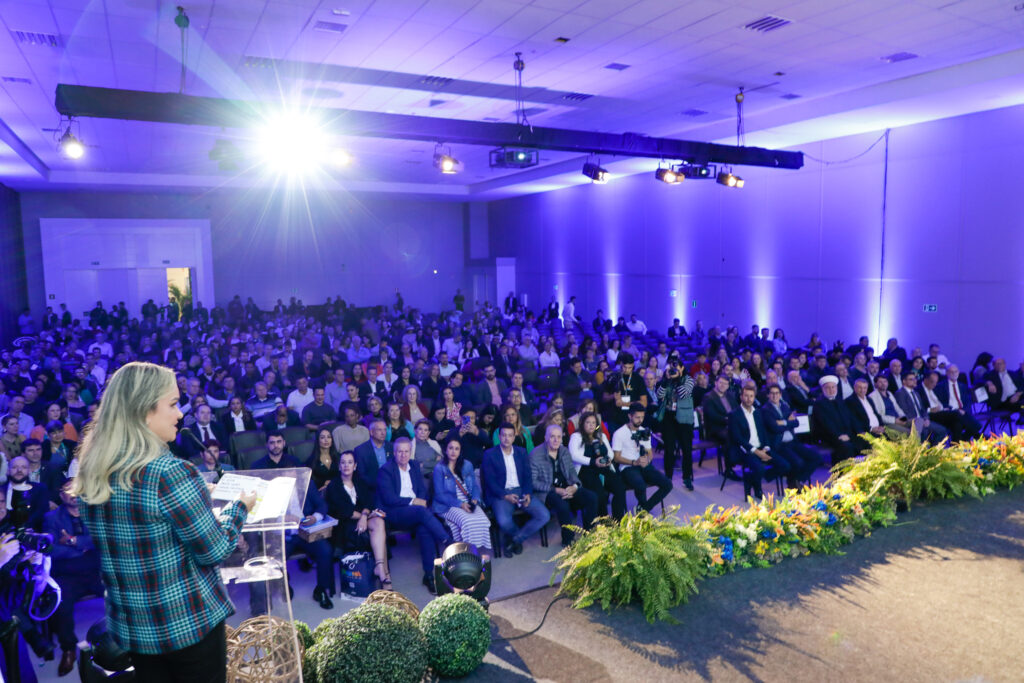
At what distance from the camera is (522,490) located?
6.36 m

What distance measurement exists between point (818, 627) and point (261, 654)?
319 centimetres

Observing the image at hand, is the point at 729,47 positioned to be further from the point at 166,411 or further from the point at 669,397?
the point at 166,411

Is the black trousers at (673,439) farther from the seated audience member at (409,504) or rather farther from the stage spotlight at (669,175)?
the stage spotlight at (669,175)

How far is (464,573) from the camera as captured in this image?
4168 millimetres

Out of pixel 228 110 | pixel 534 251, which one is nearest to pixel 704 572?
pixel 228 110

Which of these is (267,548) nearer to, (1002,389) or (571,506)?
(571,506)

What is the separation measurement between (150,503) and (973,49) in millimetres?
10047

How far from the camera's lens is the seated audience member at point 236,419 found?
8.02 metres

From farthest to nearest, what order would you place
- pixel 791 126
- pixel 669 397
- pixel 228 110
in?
pixel 791 126 < pixel 669 397 < pixel 228 110

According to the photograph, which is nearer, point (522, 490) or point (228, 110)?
point (522, 490)

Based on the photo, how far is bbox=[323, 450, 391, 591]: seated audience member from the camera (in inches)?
222

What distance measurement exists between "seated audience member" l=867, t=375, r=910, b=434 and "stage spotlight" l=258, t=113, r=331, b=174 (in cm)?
767

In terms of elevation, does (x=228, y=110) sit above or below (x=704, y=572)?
above

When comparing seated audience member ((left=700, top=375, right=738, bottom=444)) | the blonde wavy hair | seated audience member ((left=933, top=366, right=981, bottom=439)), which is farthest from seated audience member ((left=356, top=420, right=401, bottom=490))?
seated audience member ((left=933, top=366, right=981, bottom=439))
